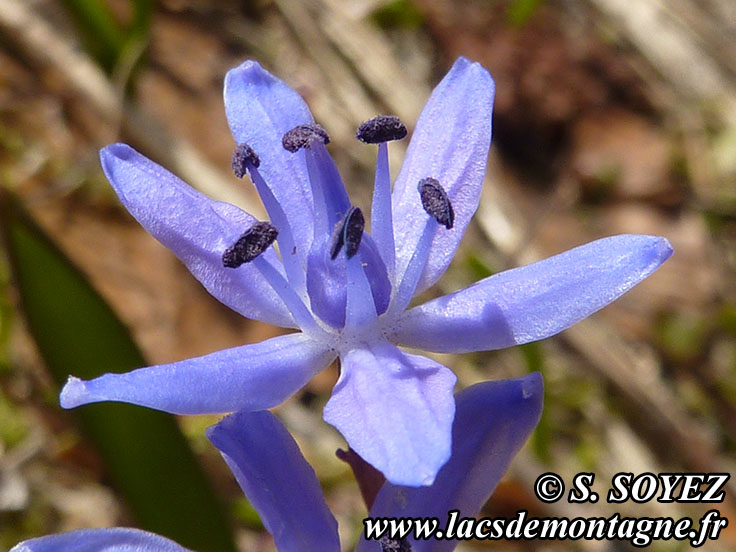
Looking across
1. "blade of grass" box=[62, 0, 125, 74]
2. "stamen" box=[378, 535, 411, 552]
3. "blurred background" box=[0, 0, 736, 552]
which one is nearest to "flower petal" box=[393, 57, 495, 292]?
"stamen" box=[378, 535, 411, 552]

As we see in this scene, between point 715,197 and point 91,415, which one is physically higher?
point 715,197

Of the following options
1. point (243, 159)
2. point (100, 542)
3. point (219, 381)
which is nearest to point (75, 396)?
point (219, 381)

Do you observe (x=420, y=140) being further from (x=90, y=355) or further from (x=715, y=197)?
(x=715, y=197)

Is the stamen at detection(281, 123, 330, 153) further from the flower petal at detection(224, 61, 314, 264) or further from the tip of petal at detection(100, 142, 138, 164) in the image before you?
the tip of petal at detection(100, 142, 138, 164)

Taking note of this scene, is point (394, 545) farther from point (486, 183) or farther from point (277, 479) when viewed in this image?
point (486, 183)

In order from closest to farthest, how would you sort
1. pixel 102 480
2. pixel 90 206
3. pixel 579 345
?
pixel 102 480 → pixel 579 345 → pixel 90 206

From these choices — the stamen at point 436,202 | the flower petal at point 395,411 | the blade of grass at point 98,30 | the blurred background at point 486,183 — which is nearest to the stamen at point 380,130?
the stamen at point 436,202

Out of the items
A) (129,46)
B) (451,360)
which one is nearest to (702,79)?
(451,360)
